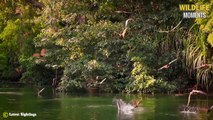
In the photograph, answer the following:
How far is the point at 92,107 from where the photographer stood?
902 inches

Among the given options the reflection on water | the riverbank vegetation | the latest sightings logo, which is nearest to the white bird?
the reflection on water

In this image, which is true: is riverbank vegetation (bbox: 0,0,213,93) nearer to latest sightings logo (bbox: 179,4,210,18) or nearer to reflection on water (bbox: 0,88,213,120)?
latest sightings logo (bbox: 179,4,210,18)

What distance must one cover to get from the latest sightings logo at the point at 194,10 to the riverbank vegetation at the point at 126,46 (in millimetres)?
346

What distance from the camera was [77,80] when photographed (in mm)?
32406

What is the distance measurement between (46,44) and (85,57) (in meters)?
3.98

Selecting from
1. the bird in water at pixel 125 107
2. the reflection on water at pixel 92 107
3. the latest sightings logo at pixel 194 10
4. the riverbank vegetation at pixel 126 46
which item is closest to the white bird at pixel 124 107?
the bird in water at pixel 125 107

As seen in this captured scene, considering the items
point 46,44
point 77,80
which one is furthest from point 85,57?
point 46,44

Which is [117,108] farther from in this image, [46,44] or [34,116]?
[46,44]

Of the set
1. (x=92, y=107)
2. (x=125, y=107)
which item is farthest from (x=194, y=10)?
(x=125, y=107)

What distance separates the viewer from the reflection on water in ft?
64.1

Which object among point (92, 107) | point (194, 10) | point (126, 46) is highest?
point (194, 10)

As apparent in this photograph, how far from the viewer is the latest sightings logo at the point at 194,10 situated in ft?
89.8

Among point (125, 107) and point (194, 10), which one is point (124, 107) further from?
point (194, 10)

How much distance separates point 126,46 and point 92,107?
10.2 m
